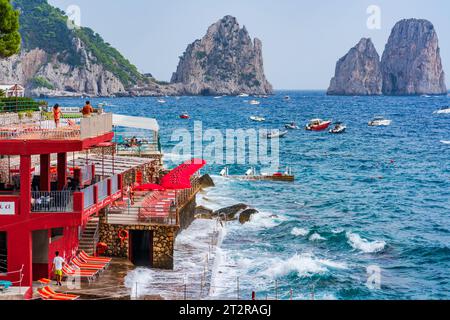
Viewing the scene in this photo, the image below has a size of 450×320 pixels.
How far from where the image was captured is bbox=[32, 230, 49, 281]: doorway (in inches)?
1095

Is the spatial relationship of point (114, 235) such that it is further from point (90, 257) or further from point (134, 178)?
point (134, 178)

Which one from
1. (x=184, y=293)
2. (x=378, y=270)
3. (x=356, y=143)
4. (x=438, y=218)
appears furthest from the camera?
(x=356, y=143)

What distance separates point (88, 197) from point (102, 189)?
239 centimetres

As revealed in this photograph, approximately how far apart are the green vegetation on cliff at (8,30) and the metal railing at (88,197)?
18146mm

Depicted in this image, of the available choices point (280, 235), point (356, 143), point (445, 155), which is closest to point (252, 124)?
point (356, 143)

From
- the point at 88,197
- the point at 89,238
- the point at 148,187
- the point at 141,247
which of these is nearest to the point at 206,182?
the point at 148,187

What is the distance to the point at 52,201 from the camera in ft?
89.3

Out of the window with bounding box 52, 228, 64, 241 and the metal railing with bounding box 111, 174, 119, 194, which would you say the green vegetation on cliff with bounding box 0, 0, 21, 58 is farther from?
the window with bounding box 52, 228, 64, 241

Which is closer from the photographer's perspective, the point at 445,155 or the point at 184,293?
the point at 184,293

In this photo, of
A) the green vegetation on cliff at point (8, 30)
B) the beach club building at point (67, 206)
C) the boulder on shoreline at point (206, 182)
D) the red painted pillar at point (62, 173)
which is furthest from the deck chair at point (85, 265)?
the boulder on shoreline at point (206, 182)

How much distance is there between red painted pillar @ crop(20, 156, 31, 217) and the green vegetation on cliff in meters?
19.7

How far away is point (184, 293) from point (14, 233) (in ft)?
21.4

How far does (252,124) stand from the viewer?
17250cm

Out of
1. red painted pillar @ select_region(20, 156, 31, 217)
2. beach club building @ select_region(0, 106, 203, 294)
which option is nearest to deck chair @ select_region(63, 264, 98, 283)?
beach club building @ select_region(0, 106, 203, 294)
